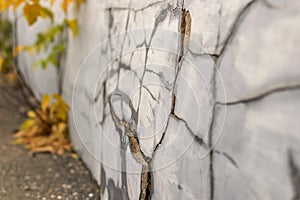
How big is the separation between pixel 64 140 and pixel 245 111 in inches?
84.5

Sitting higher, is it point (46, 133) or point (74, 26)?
point (74, 26)

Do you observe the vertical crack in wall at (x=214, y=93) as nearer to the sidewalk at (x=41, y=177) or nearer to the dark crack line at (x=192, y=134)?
the dark crack line at (x=192, y=134)

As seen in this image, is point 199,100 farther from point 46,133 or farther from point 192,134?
point 46,133

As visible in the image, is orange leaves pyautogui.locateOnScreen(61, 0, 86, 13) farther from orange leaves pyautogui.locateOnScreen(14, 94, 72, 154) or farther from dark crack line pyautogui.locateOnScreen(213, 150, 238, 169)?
dark crack line pyautogui.locateOnScreen(213, 150, 238, 169)

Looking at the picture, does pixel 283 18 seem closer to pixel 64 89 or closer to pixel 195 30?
pixel 195 30

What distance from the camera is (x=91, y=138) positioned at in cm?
260

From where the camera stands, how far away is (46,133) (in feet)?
10.6

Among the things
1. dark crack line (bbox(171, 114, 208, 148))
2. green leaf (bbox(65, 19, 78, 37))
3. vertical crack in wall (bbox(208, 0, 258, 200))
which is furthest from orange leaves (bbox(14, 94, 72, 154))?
vertical crack in wall (bbox(208, 0, 258, 200))

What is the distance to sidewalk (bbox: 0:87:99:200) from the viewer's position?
95.5 inches

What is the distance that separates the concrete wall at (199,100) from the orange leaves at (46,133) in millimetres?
733

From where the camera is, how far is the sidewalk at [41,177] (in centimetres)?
243

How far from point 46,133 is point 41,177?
632mm

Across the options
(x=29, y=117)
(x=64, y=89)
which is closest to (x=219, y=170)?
(x=64, y=89)

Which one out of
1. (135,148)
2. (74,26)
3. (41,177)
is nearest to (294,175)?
(135,148)
